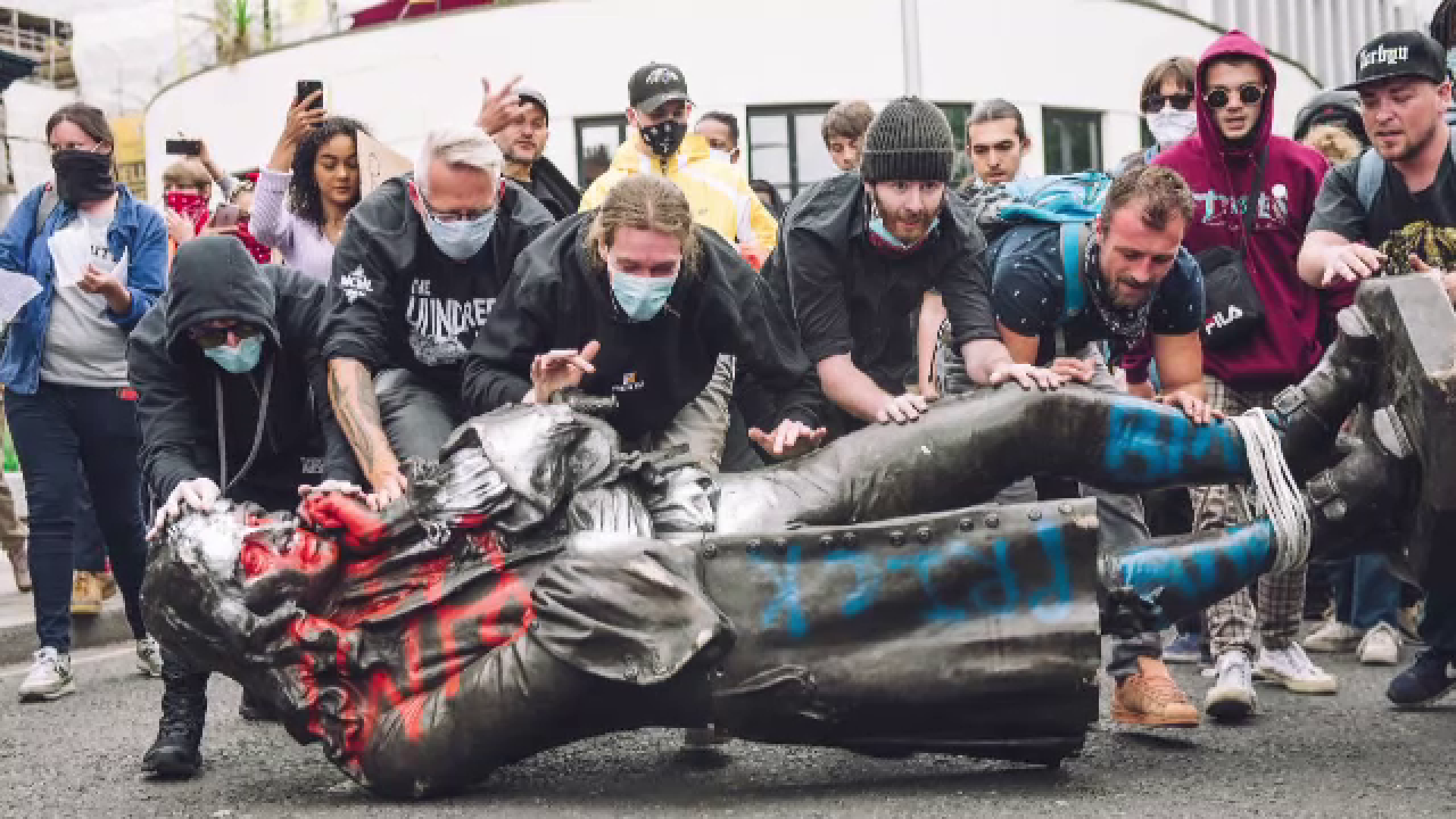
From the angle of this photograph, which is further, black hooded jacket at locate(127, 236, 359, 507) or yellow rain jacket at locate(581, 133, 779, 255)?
yellow rain jacket at locate(581, 133, 779, 255)

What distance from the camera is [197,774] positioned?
433 centimetres

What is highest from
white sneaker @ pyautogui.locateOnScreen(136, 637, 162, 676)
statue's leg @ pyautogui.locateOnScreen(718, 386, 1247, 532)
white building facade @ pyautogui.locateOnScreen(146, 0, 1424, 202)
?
white building facade @ pyautogui.locateOnScreen(146, 0, 1424, 202)

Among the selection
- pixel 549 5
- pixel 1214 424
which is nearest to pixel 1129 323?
pixel 1214 424

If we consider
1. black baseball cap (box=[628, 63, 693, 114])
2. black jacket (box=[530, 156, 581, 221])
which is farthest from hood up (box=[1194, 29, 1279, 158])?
black jacket (box=[530, 156, 581, 221])

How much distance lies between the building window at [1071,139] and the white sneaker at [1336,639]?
15990 millimetres

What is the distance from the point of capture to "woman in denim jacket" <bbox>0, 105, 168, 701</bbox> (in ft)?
19.6

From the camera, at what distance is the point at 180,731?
4328mm

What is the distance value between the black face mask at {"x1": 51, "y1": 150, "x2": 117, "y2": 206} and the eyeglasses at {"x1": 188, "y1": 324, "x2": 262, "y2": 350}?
217 centimetres

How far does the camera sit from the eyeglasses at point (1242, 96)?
5320 mm

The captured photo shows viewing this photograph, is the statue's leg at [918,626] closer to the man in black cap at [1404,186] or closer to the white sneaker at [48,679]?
the man in black cap at [1404,186]

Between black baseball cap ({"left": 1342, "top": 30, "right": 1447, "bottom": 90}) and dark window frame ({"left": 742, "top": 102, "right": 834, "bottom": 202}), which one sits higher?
dark window frame ({"left": 742, "top": 102, "right": 834, "bottom": 202})

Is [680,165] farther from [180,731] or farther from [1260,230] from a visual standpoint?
[180,731]

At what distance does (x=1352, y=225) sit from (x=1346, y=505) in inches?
47.8

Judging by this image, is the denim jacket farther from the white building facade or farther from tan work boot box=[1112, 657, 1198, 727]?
the white building facade
